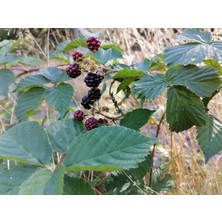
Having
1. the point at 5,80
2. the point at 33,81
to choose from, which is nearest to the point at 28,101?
the point at 33,81

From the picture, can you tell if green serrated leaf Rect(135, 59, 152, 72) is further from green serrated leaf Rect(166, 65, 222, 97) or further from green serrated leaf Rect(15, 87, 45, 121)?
green serrated leaf Rect(15, 87, 45, 121)

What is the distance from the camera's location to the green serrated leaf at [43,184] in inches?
19.1

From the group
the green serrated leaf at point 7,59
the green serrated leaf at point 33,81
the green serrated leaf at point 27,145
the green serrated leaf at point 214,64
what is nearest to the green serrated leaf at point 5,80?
the green serrated leaf at point 7,59

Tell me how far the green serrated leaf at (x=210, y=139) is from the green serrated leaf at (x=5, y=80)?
520 mm

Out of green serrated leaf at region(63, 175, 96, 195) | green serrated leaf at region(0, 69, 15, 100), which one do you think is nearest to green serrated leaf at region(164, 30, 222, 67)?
green serrated leaf at region(63, 175, 96, 195)

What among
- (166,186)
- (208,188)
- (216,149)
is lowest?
(208,188)

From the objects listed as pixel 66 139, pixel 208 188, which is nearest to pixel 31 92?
pixel 66 139

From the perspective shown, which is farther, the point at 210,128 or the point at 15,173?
the point at 210,128

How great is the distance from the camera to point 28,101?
0.91 m

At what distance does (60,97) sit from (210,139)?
35cm

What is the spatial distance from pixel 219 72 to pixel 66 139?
0.35 meters

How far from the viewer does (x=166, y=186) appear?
1042 mm

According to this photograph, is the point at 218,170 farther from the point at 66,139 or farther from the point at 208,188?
the point at 66,139

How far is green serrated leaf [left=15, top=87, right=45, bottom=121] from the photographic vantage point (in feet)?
2.94
